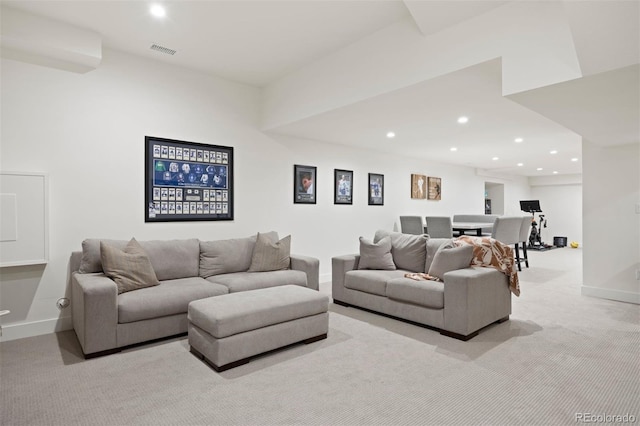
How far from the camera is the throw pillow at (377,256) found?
427 centimetres

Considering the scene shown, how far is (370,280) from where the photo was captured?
392cm

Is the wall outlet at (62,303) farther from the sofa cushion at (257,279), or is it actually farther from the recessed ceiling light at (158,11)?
the recessed ceiling light at (158,11)

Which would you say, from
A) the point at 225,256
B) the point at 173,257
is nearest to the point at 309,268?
the point at 225,256

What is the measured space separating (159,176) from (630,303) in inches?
235

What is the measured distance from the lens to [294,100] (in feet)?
14.6

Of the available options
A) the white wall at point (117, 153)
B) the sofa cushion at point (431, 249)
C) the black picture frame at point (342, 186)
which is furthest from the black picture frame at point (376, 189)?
the sofa cushion at point (431, 249)

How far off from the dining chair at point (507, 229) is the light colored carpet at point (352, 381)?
118 inches

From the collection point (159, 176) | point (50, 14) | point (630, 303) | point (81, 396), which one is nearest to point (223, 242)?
point (159, 176)

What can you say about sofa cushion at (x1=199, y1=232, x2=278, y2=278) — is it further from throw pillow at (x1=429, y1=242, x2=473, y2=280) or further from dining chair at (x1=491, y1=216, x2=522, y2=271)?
dining chair at (x1=491, y1=216, x2=522, y2=271)

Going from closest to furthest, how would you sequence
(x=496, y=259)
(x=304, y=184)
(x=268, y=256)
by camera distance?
(x=496, y=259) < (x=268, y=256) < (x=304, y=184)

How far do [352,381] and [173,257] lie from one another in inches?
92.9

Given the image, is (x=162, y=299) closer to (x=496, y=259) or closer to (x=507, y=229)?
(x=496, y=259)

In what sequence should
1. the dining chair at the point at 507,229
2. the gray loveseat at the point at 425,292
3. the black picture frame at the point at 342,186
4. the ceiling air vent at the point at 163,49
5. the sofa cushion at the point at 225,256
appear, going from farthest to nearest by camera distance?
1. the dining chair at the point at 507,229
2. the black picture frame at the point at 342,186
3. the sofa cushion at the point at 225,256
4. the ceiling air vent at the point at 163,49
5. the gray loveseat at the point at 425,292

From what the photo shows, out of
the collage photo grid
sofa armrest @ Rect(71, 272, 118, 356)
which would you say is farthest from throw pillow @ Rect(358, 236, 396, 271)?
sofa armrest @ Rect(71, 272, 118, 356)
